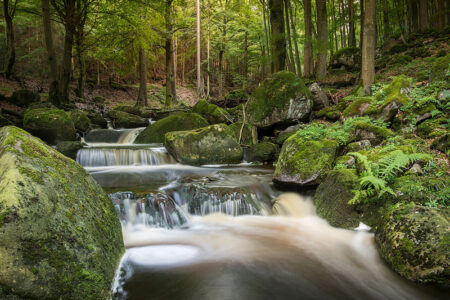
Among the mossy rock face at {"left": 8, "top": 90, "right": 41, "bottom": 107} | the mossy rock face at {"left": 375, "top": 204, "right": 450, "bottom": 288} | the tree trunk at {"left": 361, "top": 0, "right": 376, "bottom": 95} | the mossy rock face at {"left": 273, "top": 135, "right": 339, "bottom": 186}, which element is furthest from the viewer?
the mossy rock face at {"left": 8, "top": 90, "right": 41, "bottom": 107}

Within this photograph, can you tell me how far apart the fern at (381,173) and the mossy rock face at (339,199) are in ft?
0.68

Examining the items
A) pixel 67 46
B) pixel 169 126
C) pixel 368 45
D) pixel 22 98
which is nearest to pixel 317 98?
pixel 368 45

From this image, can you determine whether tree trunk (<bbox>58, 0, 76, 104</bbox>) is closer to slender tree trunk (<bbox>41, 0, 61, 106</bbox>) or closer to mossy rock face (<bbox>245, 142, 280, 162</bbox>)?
slender tree trunk (<bbox>41, 0, 61, 106</bbox>)

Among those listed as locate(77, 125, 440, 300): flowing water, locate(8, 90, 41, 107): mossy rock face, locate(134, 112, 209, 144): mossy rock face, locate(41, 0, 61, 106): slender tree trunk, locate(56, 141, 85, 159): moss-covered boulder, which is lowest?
locate(77, 125, 440, 300): flowing water

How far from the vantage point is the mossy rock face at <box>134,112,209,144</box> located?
37.6ft

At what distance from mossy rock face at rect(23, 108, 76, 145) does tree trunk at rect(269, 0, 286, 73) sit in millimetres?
9458

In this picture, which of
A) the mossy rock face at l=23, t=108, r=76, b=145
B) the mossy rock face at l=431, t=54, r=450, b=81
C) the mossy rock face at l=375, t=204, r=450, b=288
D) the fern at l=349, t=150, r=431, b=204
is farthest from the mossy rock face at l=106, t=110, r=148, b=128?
the mossy rock face at l=375, t=204, r=450, b=288

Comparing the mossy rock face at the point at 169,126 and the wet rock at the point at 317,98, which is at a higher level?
the wet rock at the point at 317,98

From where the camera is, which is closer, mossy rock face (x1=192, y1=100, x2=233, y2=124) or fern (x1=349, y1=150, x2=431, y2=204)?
fern (x1=349, y1=150, x2=431, y2=204)

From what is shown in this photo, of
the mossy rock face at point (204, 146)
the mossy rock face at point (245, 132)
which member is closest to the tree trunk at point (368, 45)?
the mossy rock face at point (245, 132)

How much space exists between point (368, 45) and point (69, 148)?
10786 mm

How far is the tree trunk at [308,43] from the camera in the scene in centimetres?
1526

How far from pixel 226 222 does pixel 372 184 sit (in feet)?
8.75

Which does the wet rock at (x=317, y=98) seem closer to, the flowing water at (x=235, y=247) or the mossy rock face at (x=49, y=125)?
the flowing water at (x=235, y=247)
